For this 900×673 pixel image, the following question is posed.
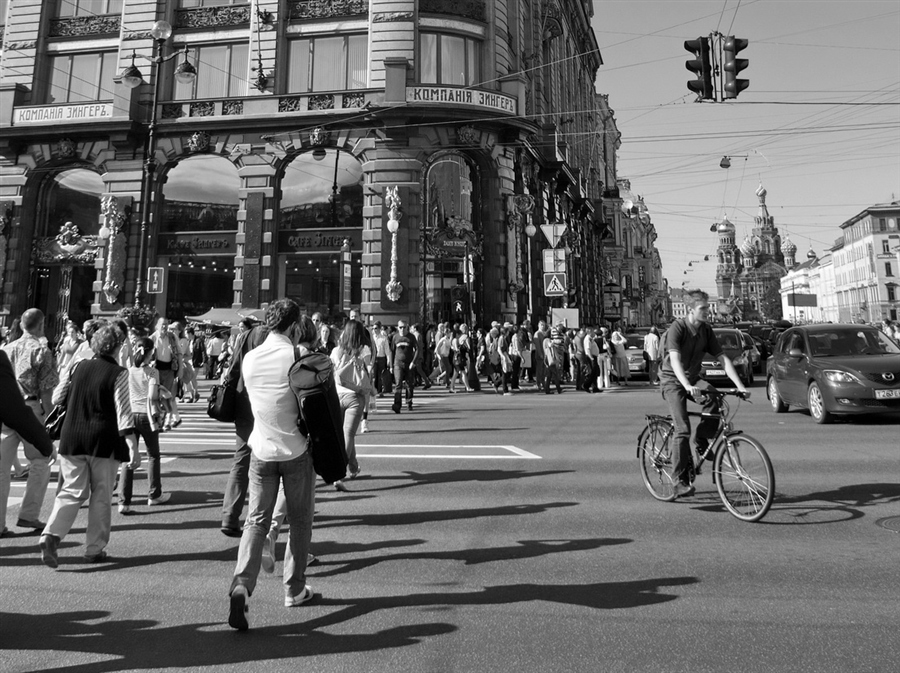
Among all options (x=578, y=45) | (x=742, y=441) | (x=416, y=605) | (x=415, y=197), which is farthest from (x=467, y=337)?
(x=578, y=45)

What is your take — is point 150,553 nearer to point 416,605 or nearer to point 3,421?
point 3,421

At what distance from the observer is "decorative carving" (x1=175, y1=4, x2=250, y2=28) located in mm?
26281

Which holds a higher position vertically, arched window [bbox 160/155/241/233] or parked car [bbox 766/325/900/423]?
arched window [bbox 160/155/241/233]

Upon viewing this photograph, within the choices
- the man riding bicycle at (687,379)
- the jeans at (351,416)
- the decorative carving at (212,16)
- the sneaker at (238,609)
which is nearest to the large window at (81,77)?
the decorative carving at (212,16)

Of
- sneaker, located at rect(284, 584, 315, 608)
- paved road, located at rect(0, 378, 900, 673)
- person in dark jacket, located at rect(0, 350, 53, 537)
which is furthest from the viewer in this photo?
person in dark jacket, located at rect(0, 350, 53, 537)

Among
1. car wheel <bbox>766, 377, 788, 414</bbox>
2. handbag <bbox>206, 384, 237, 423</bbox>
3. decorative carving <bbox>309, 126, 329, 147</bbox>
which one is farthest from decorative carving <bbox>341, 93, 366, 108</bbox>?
handbag <bbox>206, 384, 237, 423</bbox>

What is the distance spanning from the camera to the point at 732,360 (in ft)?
64.1

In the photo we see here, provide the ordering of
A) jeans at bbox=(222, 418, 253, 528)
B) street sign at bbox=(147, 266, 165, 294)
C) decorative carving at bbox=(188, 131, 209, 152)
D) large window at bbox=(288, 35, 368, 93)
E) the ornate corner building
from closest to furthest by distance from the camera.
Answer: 1. jeans at bbox=(222, 418, 253, 528)
2. street sign at bbox=(147, 266, 165, 294)
3. the ornate corner building
4. large window at bbox=(288, 35, 368, 93)
5. decorative carving at bbox=(188, 131, 209, 152)

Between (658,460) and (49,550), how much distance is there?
18.5 ft

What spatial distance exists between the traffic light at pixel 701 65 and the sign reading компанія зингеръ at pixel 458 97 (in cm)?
1439

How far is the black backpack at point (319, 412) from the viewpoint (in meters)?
3.71

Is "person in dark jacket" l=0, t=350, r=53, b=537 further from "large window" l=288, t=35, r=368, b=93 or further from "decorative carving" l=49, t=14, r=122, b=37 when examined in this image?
"decorative carving" l=49, t=14, r=122, b=37

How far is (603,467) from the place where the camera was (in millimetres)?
7879

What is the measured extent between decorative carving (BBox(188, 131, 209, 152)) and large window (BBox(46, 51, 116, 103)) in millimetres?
4685
